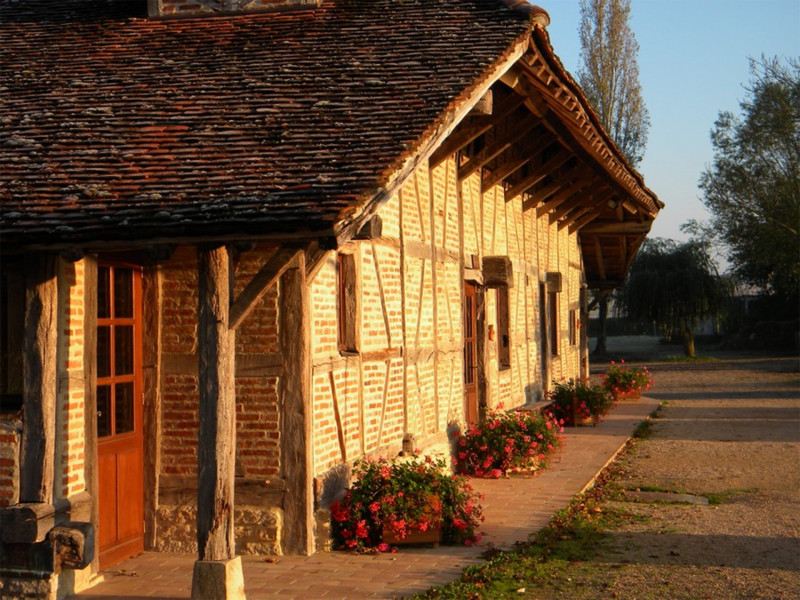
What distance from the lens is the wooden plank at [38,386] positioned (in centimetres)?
595

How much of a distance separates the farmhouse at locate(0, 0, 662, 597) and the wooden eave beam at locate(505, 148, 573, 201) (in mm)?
2082

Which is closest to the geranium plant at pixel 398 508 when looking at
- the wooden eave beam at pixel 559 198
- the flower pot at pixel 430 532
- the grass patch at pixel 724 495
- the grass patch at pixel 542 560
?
the flower pot at pixel 430 532

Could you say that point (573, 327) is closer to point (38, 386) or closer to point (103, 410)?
point (103, 410)

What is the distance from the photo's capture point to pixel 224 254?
5.69 meters

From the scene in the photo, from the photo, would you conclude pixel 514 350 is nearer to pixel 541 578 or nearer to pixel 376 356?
pixel 376 356

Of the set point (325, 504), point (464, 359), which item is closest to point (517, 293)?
point (464, 359)

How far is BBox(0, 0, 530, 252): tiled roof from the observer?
5.55 m

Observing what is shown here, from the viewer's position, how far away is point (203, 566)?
565 centimetres

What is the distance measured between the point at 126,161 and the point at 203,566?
2.61 m

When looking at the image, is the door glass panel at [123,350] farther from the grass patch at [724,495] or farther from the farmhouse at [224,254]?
the grass patch at [724,495]

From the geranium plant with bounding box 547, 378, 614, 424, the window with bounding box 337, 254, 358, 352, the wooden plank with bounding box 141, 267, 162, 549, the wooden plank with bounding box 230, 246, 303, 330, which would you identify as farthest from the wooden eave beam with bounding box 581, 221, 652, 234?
the wooden plank with bounding box 230, 246, 303, 330

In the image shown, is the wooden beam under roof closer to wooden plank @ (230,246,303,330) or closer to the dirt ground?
the dirt ground

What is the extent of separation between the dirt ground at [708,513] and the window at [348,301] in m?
2.63

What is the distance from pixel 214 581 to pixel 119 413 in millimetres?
1928
